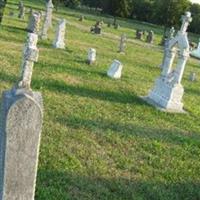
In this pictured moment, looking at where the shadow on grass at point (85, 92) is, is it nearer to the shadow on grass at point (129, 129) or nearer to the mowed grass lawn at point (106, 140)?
the mowed grass lawn at point (106, 140)

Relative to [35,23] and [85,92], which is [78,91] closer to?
[85,92]

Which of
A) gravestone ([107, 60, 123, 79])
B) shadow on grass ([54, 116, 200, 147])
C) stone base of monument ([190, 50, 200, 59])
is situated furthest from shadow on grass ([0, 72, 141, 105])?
stone base of monument ([190, 50, 200, 59])

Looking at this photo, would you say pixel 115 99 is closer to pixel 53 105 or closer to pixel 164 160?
pixel 53 105

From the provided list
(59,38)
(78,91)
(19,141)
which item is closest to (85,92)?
(78,91)

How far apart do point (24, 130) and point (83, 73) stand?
11.9 metres

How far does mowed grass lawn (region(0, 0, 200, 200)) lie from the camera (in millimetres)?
8094

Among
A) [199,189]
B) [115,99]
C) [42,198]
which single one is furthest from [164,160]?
[115,99]

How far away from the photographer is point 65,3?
7231cm

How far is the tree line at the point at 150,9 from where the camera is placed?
54.0m

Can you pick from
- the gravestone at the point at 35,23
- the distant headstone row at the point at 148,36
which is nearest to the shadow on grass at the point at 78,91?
the gravestone at the point at 35,23

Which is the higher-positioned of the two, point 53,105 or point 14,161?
point 14,161

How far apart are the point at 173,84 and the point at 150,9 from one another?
61596 millimetres

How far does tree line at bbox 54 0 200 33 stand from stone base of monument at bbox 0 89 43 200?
163 ft

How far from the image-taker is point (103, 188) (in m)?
7.95
